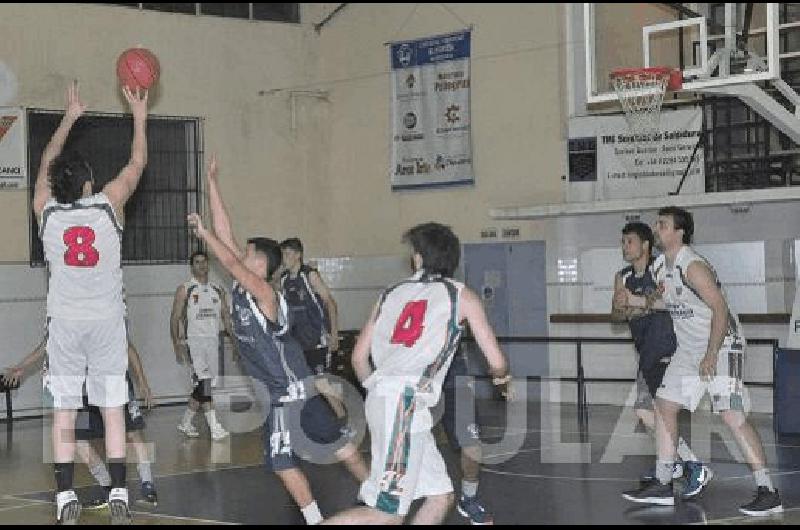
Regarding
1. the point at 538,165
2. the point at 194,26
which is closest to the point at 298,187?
the point at 194,26

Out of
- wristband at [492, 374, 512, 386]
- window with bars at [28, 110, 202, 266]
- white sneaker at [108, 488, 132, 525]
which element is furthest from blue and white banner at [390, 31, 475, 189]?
wristband at [492, 374, 512, 386]

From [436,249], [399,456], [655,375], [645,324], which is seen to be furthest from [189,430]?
[399,456]

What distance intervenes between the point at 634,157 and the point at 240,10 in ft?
24.0

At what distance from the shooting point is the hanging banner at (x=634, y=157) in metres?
18.6

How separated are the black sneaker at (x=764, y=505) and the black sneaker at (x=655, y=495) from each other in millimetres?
685

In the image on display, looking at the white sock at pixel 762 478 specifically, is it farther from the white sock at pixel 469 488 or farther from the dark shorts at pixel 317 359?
the dark shorts at pixel 317 359

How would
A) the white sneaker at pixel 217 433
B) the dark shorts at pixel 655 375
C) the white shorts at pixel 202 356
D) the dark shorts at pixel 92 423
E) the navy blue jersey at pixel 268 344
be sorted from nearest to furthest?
the navy blue jersey at pixel 268 344
the dark shorts at pixel 92 423
the dark shorts at pixel 655 375
the white sneaker at pixel 217 433
the white shorts at pixel 202 356

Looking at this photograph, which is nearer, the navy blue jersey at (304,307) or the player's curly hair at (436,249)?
the player's curly hair at (436,249)

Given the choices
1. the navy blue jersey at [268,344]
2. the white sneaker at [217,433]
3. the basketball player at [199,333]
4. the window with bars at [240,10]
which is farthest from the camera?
the window with bars at [240,10]

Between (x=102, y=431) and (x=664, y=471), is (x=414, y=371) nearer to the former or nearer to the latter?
(x=664, y=471)

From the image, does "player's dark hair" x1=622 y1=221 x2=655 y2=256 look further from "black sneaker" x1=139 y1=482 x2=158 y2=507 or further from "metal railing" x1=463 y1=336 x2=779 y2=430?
"metal railing" x1=463 y1=336 x2=779 y2=430

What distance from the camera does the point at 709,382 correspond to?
1021 cm

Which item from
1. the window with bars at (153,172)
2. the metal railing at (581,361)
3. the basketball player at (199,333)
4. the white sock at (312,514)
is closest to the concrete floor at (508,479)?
the metal railing at (581,361)

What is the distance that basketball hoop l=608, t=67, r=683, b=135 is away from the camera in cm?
1514
